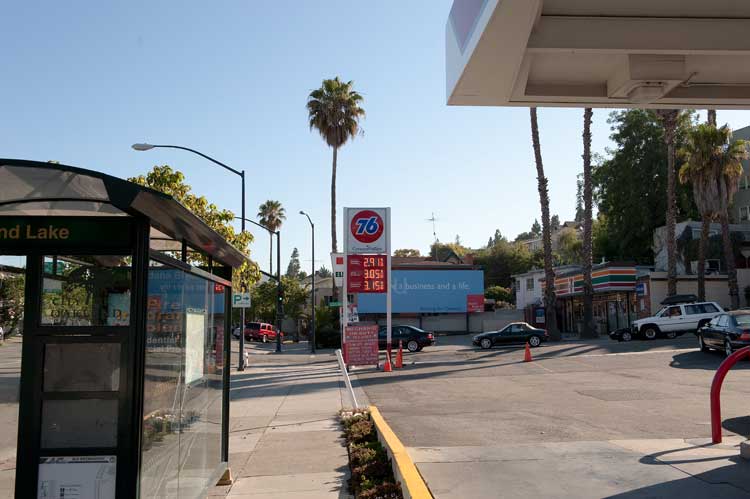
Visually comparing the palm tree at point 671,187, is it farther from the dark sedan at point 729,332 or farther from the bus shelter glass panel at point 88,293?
the bus shelter glass panel at point 88,293

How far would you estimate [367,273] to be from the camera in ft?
79.7

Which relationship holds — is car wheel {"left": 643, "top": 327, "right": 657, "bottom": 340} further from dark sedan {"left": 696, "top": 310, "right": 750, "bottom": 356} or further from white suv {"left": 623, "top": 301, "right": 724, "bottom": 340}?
dark sedan {"left": 696, "top": 310, "right": 750, "bottom": 356}

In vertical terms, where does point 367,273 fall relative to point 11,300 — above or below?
above

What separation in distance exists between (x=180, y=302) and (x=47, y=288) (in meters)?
1.01

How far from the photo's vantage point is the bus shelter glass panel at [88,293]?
4.74 metres

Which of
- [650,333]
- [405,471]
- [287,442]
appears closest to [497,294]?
[650,333]

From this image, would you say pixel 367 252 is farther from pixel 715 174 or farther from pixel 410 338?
pixel 715 174

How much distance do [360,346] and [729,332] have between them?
1162 centimetres

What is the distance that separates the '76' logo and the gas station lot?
15.7 feet

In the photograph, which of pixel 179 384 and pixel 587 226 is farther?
pixel 587 226

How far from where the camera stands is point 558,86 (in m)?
7.38

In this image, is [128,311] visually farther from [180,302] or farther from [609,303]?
[609,303]

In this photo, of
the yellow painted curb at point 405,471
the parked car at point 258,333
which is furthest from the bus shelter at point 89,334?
the parked car at point 258,333

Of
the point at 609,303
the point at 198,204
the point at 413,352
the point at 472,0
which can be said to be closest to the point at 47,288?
the point at 472,0
